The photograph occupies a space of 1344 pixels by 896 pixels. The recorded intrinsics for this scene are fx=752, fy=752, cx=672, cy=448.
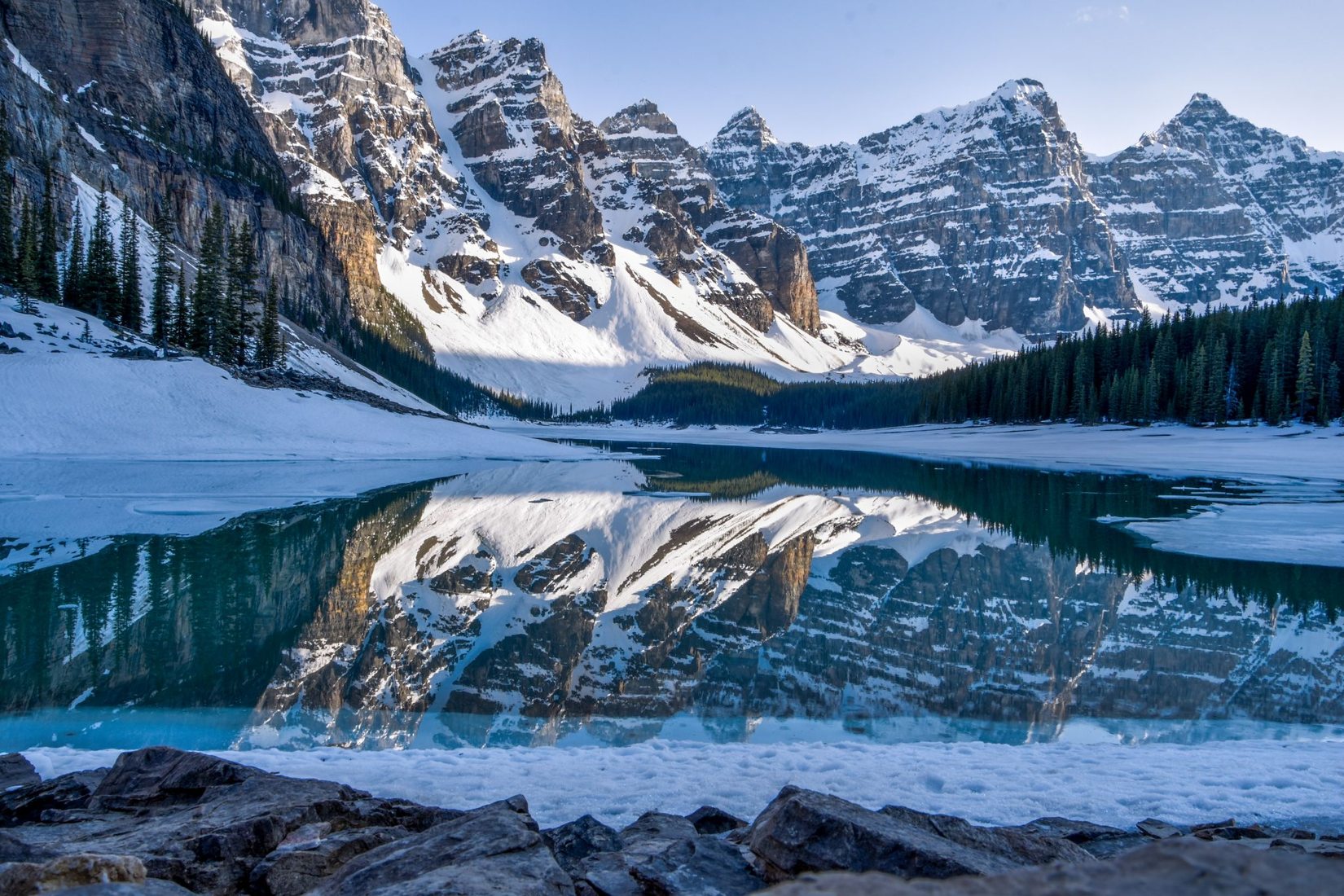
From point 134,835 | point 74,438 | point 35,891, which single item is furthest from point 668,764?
point 74,438

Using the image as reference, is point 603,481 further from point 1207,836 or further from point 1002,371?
point 1002,371

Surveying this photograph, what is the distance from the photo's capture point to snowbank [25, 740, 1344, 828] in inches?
216

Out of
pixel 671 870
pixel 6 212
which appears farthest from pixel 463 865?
pixel 6 212

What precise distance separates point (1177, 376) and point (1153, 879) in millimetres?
70698

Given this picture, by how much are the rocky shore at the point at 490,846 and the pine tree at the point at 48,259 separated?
57.4 metres

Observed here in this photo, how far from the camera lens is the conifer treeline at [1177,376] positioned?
53.8 m

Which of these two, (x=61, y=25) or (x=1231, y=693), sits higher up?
(x=61, y=25)

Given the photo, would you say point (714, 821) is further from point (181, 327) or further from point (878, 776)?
point (181, 327)

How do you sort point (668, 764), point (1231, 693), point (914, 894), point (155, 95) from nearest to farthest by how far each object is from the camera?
point (914, 894), point (668, 764), point (1231, 693), point (155, 95)

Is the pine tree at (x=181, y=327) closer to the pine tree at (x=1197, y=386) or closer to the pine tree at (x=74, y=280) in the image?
the pine tree at (x=74, y=280)

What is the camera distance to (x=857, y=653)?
10.2 meters

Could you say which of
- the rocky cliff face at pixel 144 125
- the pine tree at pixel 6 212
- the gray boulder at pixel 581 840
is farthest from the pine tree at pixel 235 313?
the gray boulder at pixel 581 840

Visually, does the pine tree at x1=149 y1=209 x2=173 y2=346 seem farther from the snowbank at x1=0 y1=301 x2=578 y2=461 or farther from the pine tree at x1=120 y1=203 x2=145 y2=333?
the snowbank at x1=0 y1=301 x2=578 y2=461

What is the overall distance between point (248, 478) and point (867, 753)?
28688 millimetres
